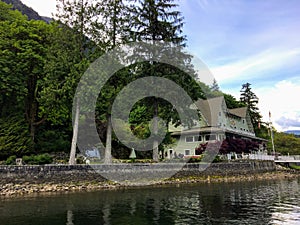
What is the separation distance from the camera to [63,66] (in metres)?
23.4

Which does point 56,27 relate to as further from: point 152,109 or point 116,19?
point 152,109

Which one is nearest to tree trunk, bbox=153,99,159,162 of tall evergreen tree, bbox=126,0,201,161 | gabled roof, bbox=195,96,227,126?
tall evergreen tree, bbox=126,0,201,161

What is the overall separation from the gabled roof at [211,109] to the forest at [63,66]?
14.3 m

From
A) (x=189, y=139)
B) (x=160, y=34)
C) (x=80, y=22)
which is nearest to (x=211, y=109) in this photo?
(x=189, y=139)

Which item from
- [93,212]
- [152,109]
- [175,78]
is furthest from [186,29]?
[93,212]

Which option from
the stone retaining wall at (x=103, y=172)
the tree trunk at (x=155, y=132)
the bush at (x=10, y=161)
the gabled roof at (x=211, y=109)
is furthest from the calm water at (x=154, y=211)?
the gabled roof at (x=211, y=109)

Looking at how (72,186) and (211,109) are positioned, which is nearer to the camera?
(72,186)

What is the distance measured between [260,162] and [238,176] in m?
6.54

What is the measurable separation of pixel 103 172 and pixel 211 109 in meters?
27.1

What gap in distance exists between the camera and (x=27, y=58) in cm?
2600

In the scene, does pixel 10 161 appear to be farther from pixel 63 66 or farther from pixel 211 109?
pixel 211 109

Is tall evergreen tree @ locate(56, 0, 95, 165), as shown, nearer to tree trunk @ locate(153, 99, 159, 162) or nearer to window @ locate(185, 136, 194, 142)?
tree trunk @ locate(153, 99, 159, 162)

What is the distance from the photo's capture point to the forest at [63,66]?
23.7 m

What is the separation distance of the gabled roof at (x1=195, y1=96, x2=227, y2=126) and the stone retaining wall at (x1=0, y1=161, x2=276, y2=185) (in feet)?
41.3
